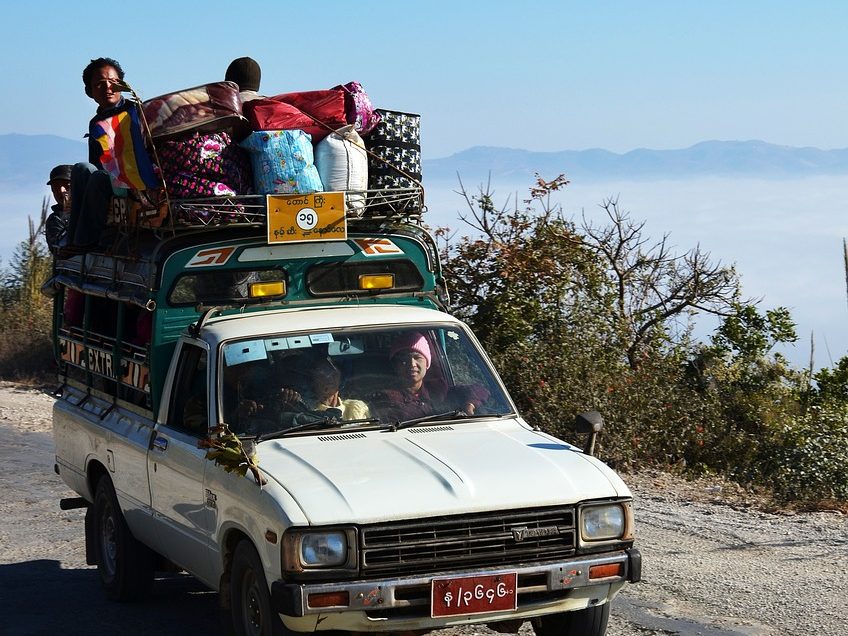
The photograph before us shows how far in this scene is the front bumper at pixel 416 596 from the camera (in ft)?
17.0

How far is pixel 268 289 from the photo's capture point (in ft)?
24.2

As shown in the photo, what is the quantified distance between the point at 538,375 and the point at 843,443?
3.02 meters

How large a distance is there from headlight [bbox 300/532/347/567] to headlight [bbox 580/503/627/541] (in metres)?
1.08

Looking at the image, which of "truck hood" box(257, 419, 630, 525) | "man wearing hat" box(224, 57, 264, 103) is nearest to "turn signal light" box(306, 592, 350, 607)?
"truck hood" box(257, 419, 630, 525)

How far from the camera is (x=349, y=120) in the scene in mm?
7887

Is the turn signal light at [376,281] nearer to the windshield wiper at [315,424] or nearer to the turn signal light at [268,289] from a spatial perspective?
the turn signal light at [268,289]

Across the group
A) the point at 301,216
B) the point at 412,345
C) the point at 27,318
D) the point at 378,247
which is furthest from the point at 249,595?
the point at 27,318

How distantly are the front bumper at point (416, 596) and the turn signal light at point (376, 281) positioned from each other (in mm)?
2612

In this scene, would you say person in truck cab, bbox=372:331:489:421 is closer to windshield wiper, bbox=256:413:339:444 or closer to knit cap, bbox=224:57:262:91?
windshield wiper, bbox=256:413:339:444

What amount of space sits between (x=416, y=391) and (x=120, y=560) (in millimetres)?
2220

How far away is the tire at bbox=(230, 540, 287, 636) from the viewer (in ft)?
18.0

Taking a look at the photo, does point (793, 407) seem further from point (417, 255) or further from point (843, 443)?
point (417, 255)

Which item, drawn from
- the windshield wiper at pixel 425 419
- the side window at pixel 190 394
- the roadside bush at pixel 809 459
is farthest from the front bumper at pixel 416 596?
the roadside bush at pixel 809 459

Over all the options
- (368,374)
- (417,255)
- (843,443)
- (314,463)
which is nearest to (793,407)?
(843,443)
